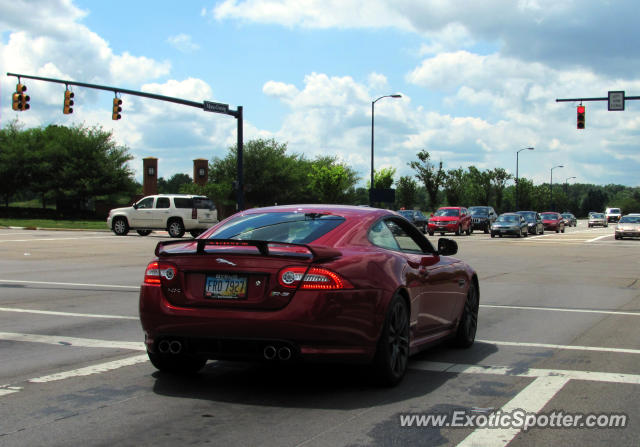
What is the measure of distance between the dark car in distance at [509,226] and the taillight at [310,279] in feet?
127

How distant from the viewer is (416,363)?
22.4ft

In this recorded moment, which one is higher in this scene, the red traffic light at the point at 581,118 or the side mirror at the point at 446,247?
the red traffic light at the point at 581,118

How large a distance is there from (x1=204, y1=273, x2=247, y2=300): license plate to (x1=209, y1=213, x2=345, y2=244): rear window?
67cm

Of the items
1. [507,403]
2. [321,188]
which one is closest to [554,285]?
[507,403]

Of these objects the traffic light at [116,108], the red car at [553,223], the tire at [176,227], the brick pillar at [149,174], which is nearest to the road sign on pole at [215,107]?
the traffic light at [116,108]

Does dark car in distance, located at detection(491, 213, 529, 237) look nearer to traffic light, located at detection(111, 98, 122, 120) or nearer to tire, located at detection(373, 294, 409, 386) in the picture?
traffic light, located at detection(111, 98, 122, 120)

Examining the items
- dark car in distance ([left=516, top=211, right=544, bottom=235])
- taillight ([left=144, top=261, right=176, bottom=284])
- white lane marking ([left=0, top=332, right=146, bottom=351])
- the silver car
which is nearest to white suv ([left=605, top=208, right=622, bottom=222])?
dark car in distance ([left=516, top=211, right=544, bottom=235])

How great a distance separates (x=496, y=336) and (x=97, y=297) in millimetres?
6632

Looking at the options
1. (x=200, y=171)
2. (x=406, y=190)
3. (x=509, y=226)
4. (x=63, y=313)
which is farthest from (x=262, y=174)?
(x=63, y=313)

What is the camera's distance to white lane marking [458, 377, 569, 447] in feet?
14.5

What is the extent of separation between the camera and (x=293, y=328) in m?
5.16

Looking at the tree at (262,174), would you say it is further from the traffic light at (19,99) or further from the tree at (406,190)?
the traffic light at (19,99)

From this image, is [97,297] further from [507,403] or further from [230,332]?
[507,403]

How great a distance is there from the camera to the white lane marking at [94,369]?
6.06 metres
